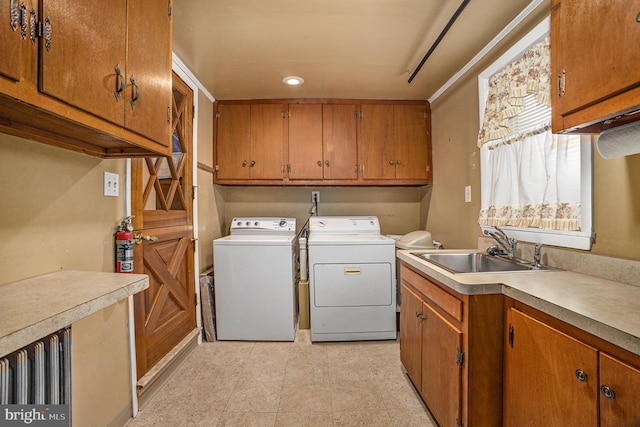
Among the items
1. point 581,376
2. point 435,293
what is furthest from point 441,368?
point 581,376

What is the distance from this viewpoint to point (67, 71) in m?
0.82

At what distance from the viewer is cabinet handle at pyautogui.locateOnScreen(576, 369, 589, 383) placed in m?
0.80

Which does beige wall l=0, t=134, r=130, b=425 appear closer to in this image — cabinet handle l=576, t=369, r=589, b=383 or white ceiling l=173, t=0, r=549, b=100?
white ceiling l=173, t=0, r=549, b=100

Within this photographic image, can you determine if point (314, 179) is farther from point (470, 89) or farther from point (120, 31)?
point (120, 31)

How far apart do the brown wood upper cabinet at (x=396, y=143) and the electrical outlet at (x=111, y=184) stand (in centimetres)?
210

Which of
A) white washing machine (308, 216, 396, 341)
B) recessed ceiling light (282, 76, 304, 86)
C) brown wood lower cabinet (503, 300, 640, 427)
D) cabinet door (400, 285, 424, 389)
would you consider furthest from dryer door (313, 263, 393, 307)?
recessed ceiling light (282, 76, 304, 86)

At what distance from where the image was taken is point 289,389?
1.86 m

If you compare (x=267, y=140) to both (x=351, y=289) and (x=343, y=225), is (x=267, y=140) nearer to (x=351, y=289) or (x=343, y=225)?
(x=343, y=225)

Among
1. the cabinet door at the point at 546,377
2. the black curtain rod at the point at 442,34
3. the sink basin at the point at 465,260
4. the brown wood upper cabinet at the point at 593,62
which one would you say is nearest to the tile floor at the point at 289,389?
the cabinet door at the point at 546,377

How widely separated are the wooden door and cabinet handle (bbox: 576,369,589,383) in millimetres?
2066

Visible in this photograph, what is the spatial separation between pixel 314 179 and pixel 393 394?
6.41 ft

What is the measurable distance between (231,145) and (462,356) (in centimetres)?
264

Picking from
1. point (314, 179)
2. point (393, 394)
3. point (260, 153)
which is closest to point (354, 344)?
point (393, 394)

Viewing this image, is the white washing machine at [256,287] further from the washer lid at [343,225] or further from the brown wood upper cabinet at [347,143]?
the brown wood upper cabinet at [347,143]
